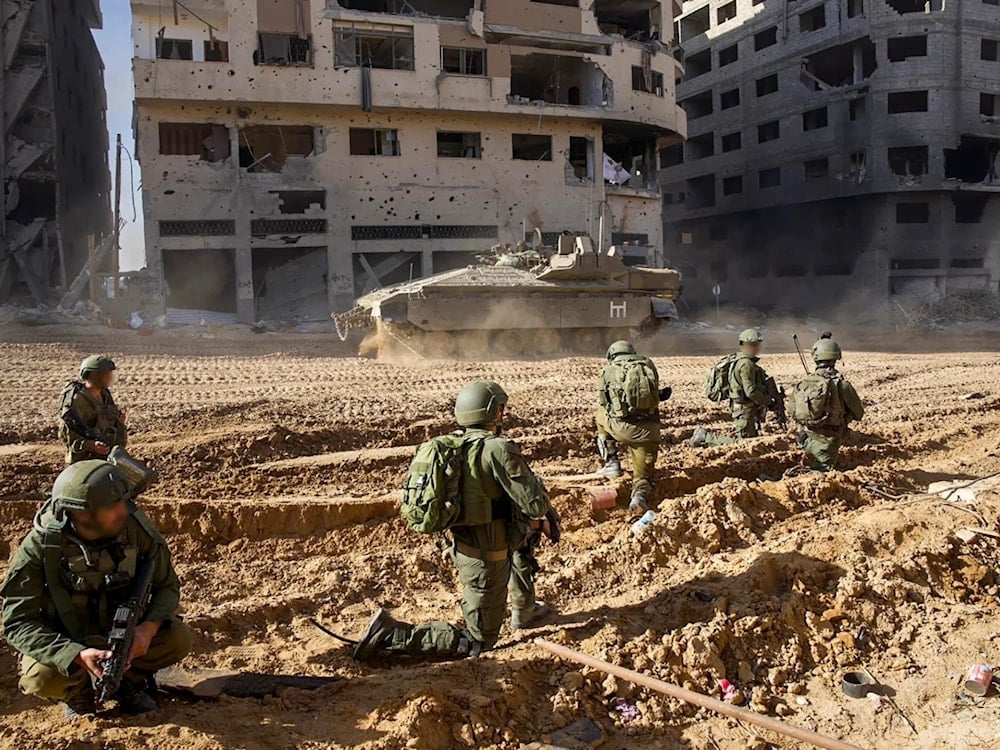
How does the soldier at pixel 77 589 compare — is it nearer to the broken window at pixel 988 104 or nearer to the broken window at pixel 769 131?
the broken window at pixel 769 131

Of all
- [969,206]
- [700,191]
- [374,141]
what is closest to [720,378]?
[374,141]

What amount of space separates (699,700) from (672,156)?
122 ft

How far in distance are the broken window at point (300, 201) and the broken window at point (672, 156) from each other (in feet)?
64.4

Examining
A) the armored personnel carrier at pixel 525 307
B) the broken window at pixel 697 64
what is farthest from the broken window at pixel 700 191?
the armored personnel carrier at pixel 525 307

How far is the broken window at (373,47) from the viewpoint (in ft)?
75.8

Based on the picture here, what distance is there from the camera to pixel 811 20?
32.1 meters

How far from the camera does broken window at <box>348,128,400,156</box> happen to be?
2395 centimetres

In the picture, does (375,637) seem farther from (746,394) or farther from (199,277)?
(199,277)

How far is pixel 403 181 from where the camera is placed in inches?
939

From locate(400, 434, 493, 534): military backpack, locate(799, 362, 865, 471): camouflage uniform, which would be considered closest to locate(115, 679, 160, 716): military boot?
locate(400, 434, 493, 534): military backpack

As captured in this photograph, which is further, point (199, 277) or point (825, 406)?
point (199, 277)

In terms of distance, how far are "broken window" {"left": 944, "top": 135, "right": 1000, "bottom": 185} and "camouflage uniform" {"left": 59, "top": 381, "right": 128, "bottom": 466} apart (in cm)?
3098

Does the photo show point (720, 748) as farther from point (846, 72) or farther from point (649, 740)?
point (846, 72)

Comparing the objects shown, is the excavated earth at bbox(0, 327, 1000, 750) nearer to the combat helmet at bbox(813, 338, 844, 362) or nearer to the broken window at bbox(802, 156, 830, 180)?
the combat helmet at bbox(813, 338, 844, 362)
